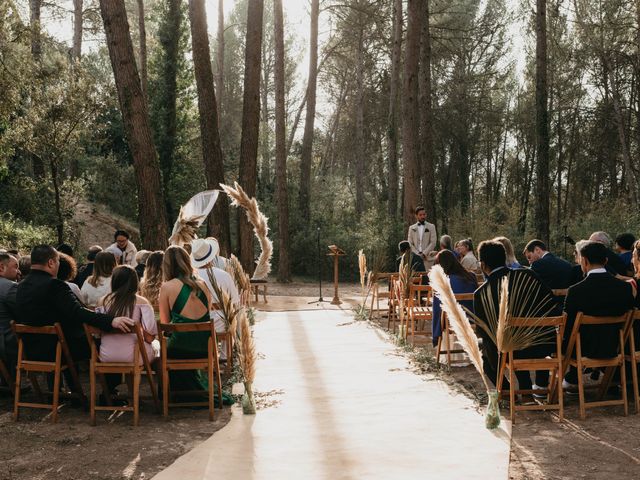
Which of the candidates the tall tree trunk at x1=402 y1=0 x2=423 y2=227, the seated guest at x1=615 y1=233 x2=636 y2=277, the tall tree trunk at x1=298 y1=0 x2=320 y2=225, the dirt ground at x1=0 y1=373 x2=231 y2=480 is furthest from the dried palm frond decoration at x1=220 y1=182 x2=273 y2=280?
the tall tree trunk at x1=298 y1=0 x2=320 y2=225

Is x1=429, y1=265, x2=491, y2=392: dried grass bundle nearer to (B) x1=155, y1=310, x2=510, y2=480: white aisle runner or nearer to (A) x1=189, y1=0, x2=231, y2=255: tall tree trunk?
(B) x1=155, y1=310, x2=510, y2=480: white aisle runner

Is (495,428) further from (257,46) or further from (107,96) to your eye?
(107,96)

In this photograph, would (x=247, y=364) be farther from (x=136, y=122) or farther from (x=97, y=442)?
(x=136, y=122)

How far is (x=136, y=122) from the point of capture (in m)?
11.2

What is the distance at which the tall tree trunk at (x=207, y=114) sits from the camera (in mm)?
15062

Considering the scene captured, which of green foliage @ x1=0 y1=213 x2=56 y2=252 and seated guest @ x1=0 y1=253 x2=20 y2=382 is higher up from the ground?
green foliage @ x1=0 y1=213 x2=56 y2=252

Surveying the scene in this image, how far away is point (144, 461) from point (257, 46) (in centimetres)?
1366

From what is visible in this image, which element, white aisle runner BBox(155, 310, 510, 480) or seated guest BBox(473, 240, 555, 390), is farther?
seated guest BBox(473, 240, 555, 390)

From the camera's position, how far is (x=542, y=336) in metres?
6.27

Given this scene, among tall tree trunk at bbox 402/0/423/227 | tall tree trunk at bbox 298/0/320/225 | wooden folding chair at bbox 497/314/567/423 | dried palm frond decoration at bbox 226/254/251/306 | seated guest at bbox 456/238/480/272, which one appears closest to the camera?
wooden folding chair at bbox 497/314/567/423

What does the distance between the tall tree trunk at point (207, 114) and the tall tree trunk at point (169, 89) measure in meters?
13.3

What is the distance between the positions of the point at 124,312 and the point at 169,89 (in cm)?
2366

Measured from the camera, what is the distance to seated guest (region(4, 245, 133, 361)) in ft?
19.6

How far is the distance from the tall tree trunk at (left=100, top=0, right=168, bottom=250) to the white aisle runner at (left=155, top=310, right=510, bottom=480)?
3666mm
